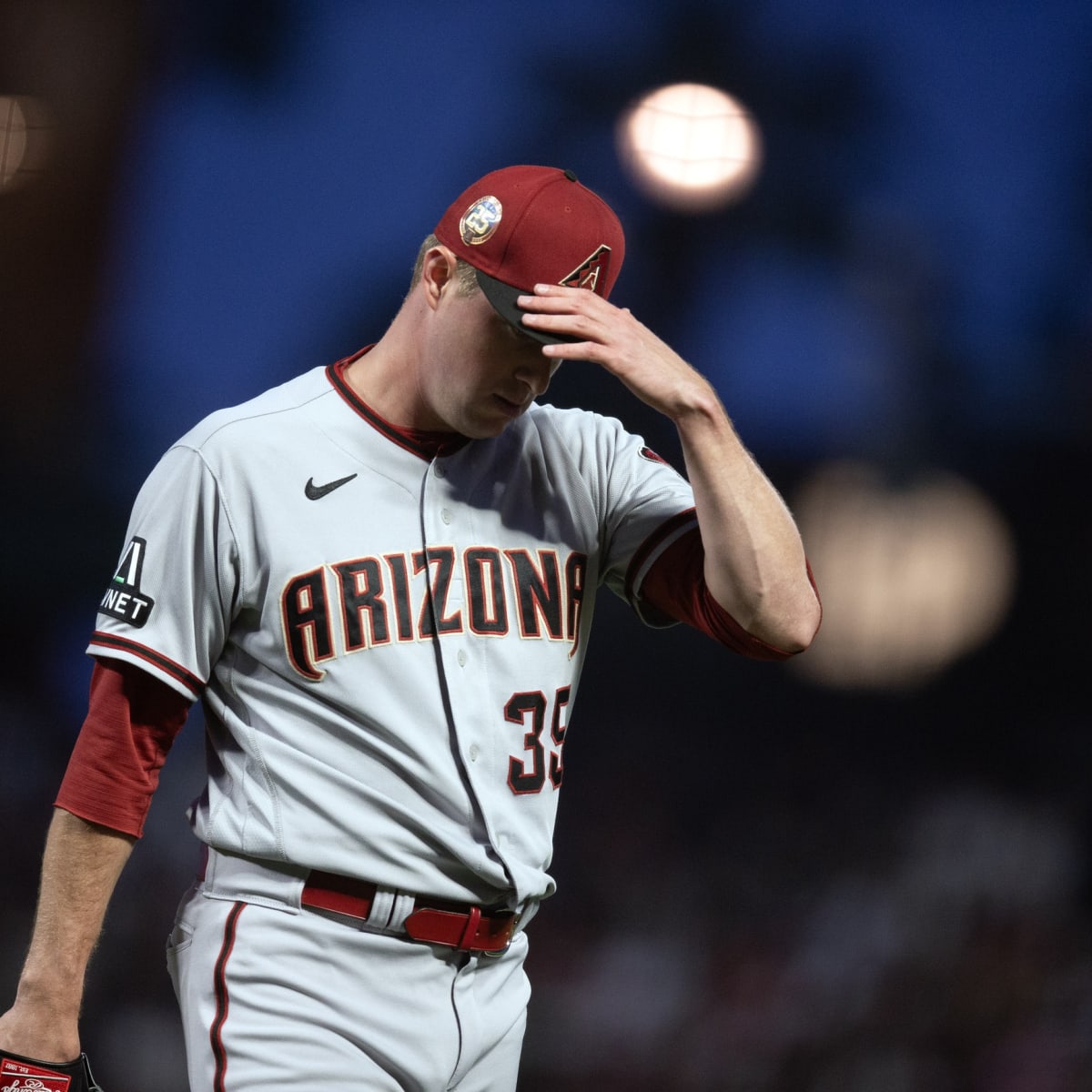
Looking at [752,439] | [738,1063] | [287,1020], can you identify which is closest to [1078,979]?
[738,1063]

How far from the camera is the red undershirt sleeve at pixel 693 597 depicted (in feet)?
4.10

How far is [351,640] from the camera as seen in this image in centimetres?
117

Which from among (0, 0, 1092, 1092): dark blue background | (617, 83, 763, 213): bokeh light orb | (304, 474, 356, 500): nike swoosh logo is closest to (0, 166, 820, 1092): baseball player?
(304, 474, 356, 500): nike swoosh logo

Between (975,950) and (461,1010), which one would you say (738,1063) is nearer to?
(975,950)

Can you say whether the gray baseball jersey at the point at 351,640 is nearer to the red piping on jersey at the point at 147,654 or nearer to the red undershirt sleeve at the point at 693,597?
the red piping on jersey at the point at 147,654

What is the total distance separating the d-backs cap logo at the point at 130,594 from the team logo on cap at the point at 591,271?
46 centimetres

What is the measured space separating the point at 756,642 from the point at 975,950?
5.27ft

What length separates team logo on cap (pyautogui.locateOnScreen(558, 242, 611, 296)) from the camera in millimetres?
1208

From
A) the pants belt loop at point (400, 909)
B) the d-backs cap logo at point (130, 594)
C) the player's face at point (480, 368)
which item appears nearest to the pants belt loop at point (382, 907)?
the pants belt loop at point (400, 909)

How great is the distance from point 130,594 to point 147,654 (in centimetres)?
6

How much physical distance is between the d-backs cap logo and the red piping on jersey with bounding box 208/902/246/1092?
0.28m

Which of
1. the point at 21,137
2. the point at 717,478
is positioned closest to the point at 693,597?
the point at 717,478

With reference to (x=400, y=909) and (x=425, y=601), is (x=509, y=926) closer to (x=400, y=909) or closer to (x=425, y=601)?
(x=400, y=909)

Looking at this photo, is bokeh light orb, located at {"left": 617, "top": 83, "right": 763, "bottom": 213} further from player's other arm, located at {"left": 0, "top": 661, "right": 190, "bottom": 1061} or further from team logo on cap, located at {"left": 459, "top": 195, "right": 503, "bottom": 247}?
player's other arm, located at {"left": 0, "top": 661, "right": 190, "bottom": 1061}
